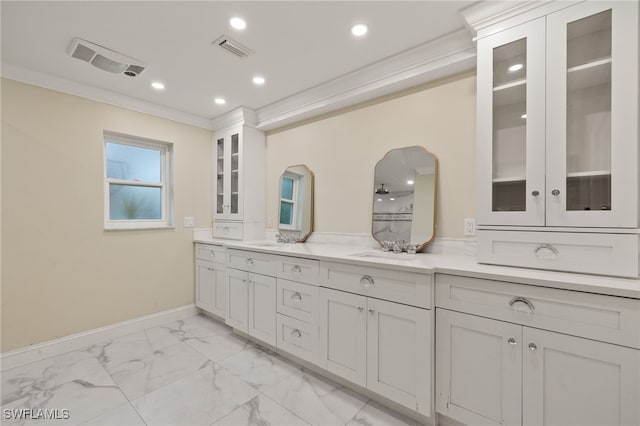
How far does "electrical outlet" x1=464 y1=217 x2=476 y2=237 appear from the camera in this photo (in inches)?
78.7

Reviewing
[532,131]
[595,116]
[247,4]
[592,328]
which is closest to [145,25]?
[247,4]

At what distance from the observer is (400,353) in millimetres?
1652

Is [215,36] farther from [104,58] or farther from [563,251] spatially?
[563,251]

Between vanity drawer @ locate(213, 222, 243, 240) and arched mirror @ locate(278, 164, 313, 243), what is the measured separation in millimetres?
528

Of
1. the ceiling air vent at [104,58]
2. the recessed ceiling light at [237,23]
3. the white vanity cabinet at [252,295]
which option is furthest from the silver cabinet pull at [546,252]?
the ceiling air vent at [104,58]

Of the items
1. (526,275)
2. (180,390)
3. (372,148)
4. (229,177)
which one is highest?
(372,148)

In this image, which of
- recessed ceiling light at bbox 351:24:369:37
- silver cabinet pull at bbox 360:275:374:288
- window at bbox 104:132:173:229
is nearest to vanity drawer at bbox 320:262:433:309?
silver cabinet pull at bbox 360:275:374:288

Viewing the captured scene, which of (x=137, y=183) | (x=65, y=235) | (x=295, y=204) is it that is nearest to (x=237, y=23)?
(x=295, y=204)

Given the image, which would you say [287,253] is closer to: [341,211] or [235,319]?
[341,211]

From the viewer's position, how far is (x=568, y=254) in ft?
4.64

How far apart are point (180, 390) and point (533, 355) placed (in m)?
2.24

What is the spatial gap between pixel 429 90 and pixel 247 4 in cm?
148

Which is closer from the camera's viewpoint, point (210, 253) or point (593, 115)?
point (593, 115)

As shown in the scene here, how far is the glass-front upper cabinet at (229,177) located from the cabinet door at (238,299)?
84cm
